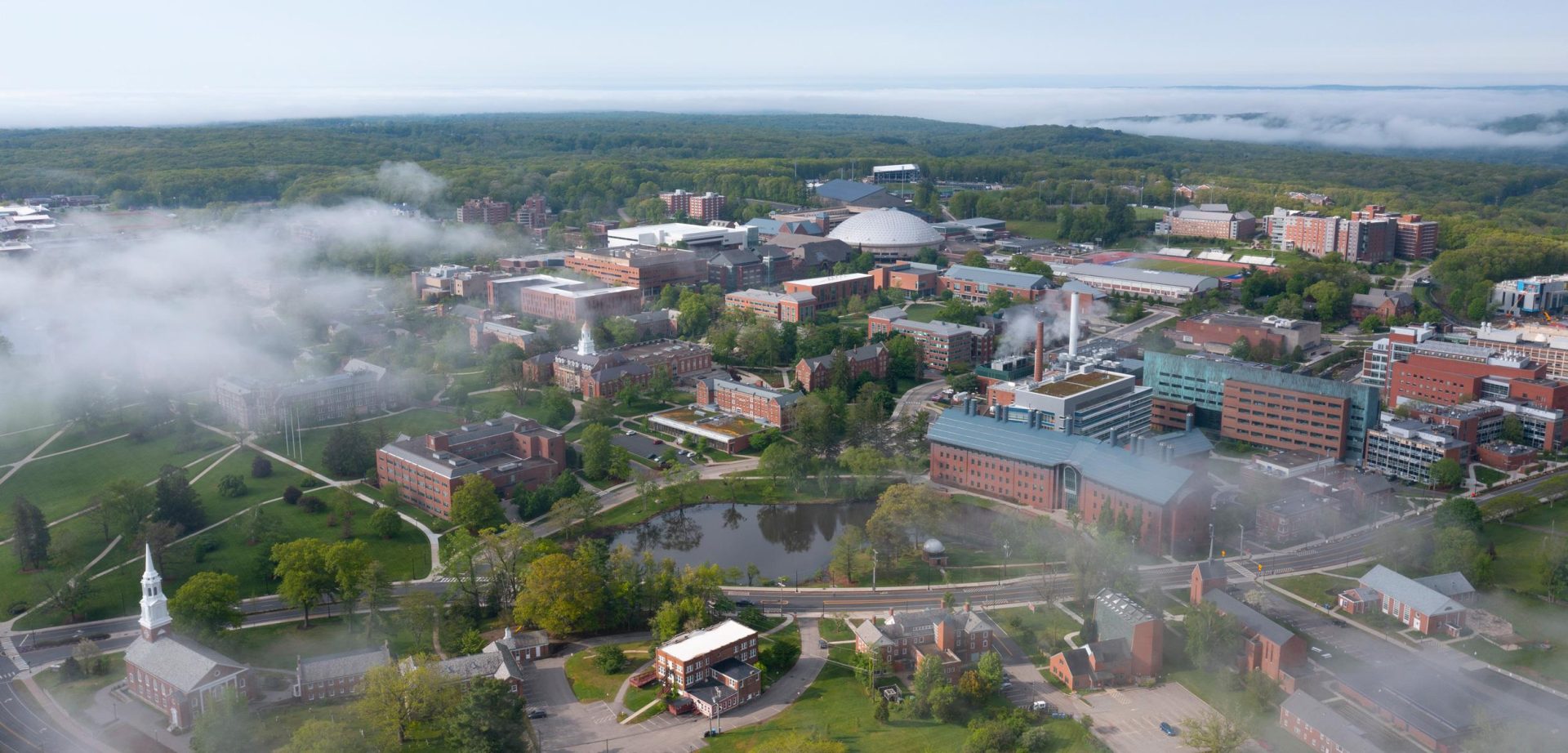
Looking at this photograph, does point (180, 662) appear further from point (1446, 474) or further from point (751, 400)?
point (1446, 474)

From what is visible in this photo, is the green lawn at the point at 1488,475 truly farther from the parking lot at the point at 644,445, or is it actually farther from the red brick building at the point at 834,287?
the red brick building at the point at 834,287

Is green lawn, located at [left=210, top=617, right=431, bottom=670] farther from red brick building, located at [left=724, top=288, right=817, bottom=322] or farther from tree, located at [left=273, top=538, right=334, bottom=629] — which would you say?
red brick building, located at [left=724, top=288, right=817, bottom=322]

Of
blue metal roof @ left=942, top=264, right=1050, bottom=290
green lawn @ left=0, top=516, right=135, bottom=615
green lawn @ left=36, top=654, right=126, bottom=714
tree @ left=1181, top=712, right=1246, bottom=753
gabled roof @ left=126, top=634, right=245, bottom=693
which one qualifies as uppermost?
blue metal roof @ left=942, top=264, right=1050, bottom=290

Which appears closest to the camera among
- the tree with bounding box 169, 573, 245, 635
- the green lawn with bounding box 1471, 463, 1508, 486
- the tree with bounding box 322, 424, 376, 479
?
the tree with bounding box 169, 573, 245, 635

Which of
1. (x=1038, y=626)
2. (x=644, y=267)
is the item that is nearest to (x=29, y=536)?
(x=1038, y=626)

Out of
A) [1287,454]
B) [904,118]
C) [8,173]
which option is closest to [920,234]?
[1287,454]

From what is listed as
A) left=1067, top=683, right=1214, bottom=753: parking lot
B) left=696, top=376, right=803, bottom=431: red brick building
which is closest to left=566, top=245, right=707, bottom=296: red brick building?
left=696, top=376, right=803, bottom=431: red brick building

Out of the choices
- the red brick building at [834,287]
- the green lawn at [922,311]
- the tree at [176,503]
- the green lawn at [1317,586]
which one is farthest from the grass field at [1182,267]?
the tree at [176,503]
